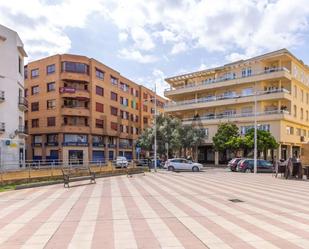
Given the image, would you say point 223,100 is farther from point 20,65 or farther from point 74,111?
point 20,65

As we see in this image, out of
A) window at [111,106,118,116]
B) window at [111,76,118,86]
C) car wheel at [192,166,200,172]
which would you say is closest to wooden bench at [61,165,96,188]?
car wheel at [192,166,200,172]

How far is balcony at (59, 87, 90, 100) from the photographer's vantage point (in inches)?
2045

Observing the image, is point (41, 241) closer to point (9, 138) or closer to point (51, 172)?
point (51, 172)

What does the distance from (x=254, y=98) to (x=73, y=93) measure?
26979 millimetres

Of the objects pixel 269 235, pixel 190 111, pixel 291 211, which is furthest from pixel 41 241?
pixel 190 111

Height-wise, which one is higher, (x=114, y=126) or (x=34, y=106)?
(x=34, y=106)

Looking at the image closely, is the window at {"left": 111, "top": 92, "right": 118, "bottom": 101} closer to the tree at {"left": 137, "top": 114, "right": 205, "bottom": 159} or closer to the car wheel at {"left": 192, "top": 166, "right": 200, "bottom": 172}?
the tree at {"left": 137, "top": 114, "right": 205, "bottom": 159}

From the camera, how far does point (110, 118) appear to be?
60719 mm

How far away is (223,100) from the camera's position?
164 feet

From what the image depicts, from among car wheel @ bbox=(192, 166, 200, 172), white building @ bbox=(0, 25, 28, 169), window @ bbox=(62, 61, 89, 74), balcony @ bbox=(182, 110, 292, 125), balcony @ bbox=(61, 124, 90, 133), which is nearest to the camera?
white building @ bbox=(0, 25, 28, 169)

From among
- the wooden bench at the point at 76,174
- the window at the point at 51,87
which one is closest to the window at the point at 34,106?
the window at the point at 51,87

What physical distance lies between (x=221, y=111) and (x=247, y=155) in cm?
892

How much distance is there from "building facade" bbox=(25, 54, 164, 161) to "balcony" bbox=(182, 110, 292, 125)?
14.8 m

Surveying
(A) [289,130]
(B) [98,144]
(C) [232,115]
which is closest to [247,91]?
(C) [232,115]
